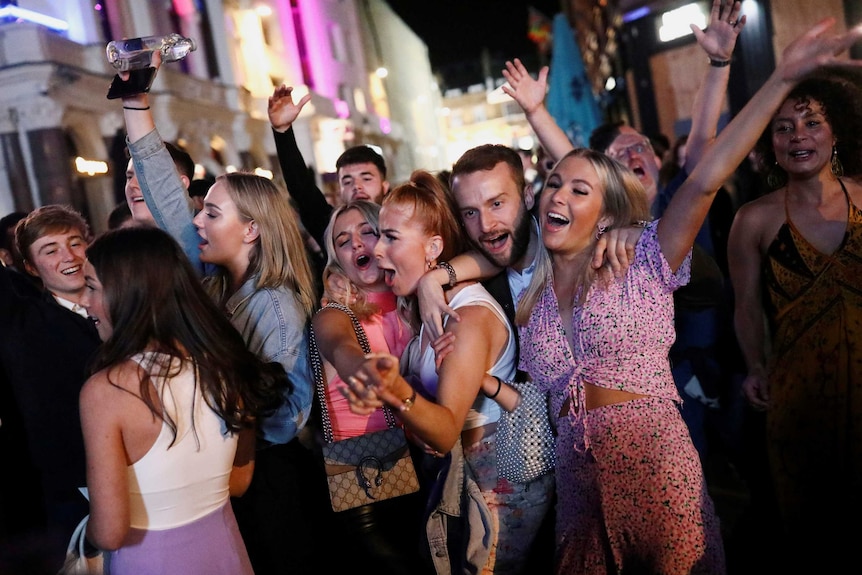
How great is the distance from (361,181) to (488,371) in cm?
246

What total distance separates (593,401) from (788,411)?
114 cm

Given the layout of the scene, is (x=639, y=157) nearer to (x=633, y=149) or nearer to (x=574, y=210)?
(x=633, y=149)

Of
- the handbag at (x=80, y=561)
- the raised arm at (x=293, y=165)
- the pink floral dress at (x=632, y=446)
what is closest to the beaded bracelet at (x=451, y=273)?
the pink floral dress at (x=632, y=446)

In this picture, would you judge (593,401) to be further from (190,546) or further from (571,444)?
(190,546)

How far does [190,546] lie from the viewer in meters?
2.09

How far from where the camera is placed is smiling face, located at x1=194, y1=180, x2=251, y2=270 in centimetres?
284

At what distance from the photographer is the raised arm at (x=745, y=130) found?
2.03 metres

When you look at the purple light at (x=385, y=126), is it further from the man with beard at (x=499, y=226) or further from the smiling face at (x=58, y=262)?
the man with beard at (x=499, y=226)

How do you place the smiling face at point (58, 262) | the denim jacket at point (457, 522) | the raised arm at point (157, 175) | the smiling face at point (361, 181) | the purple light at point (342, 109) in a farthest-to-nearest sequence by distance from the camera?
the purple light at point (342, 109)
the smiling face at point (361, 181)
the smiling face at point (58, 262)
the raised arm at point (157, 175)
the denim jacket at point (457, 522)

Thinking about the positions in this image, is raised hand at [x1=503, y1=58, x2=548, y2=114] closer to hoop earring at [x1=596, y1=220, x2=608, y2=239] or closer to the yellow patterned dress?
hoop earring at [x1=596, y1=220, x2=608, y2=239]

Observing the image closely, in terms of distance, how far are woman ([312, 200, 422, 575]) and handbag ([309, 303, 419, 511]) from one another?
3cm

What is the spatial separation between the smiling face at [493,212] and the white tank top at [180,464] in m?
1.21

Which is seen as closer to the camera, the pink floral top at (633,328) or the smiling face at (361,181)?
the pink floral top at (633,328)

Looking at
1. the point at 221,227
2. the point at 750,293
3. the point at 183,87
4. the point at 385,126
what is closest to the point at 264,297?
the point at 221,227
